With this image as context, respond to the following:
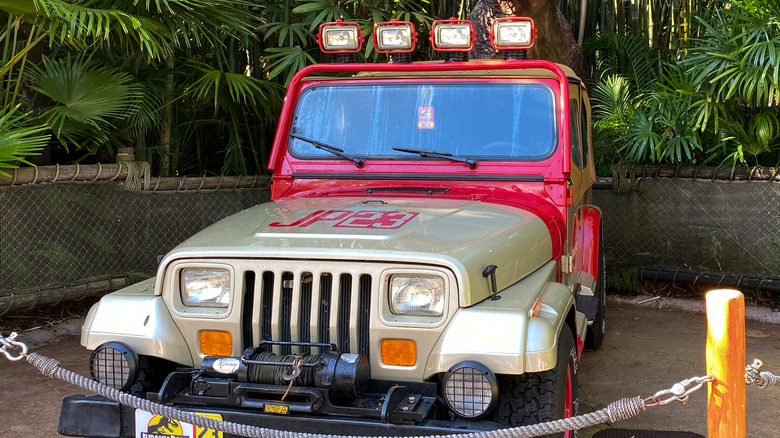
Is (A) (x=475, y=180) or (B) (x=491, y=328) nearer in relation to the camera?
(B) (x=491, y=328)

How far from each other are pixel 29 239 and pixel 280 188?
7.80ft

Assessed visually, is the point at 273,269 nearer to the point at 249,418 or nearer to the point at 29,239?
the point at 249,418

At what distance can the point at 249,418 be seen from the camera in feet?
8.89

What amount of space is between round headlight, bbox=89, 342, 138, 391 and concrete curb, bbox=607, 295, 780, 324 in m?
5.11

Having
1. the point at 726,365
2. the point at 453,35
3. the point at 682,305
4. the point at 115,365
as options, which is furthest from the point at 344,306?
the point at 682,305

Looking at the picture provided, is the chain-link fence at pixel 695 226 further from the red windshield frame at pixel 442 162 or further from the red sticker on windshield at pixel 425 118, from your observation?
the red sticker on windshield at pixel 425 118

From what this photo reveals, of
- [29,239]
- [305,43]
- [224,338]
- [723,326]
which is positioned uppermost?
[305,43]

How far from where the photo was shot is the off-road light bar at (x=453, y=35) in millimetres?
4152

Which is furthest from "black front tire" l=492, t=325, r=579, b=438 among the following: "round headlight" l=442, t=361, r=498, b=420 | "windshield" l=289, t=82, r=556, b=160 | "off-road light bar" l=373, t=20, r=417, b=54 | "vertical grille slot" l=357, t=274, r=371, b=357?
"off-road light bar" l=373, t=20, r=417, b=54

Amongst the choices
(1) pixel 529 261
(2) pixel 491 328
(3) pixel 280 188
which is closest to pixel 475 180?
(1) pixel 529 261

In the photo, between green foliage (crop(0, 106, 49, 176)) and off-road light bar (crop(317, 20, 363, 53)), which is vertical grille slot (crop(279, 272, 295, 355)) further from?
green foliage (crop(0, 106, 49, 176))

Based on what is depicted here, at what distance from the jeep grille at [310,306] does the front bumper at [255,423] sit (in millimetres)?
298

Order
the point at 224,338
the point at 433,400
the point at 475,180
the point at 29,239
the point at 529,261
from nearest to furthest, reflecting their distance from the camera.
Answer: the point at 433,400 → the point at 224,338 → the point at 529,261 → the point at 475,180 → the point at 29,239

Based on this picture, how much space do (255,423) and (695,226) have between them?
5234 millimetres
